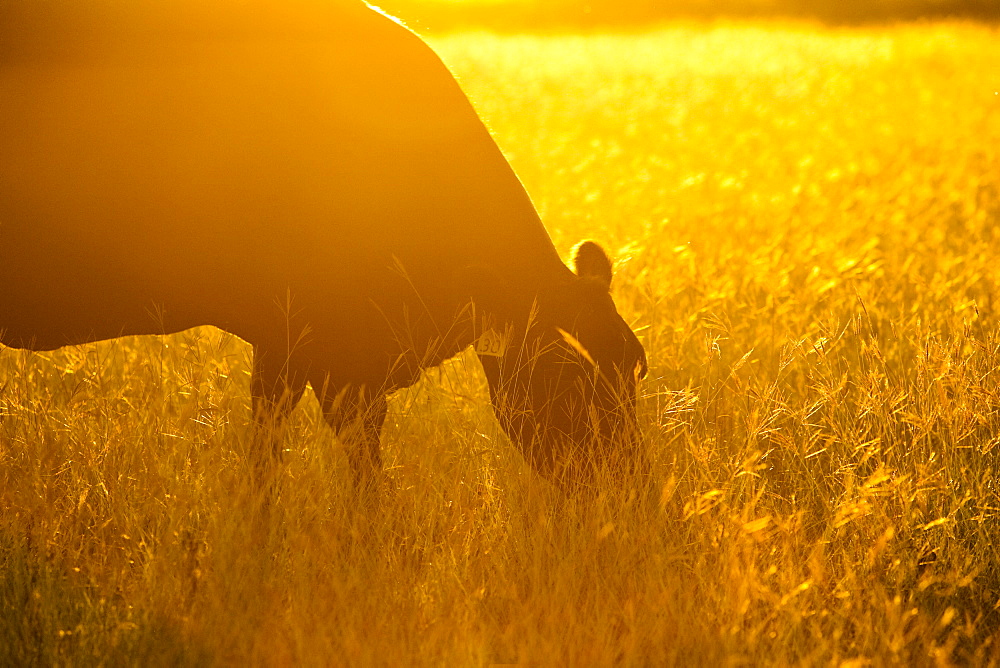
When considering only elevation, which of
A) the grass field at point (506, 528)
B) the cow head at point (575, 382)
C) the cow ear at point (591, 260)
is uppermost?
the cow ear at point (591, 260)

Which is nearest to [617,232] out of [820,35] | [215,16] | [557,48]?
[215,16]

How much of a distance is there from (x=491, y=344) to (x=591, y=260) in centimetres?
45

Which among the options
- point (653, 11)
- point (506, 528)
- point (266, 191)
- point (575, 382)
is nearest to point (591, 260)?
point (575, 382)

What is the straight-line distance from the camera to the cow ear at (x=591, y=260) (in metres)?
3.52

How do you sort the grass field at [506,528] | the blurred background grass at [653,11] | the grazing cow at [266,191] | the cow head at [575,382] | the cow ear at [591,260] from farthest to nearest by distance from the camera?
the blurred background grass at [653,11] < the grazing cow at [266,191] < the cow ear at [591,260] < the cow head at [575,382] < the grass field at [506,528]

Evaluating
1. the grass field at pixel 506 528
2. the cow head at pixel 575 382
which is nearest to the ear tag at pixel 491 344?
the cow head at pixel 575 382

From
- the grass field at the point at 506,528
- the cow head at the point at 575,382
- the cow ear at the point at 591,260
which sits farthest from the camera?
the cow ear at the point at 591,260

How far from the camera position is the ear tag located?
3322 millimetres

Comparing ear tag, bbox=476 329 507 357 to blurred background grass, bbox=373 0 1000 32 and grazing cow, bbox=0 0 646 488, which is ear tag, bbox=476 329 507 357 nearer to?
grazing cow, bbox=0 0 646 488

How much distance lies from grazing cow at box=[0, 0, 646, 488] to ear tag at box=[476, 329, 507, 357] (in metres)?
0.05

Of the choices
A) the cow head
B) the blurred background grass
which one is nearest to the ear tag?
the cow head

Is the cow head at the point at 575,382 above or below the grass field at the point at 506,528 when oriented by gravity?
above

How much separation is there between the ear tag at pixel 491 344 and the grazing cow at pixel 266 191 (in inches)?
1.9

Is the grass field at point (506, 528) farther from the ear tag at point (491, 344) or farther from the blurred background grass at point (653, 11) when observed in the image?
the blurred background grass at point (653, 11)
